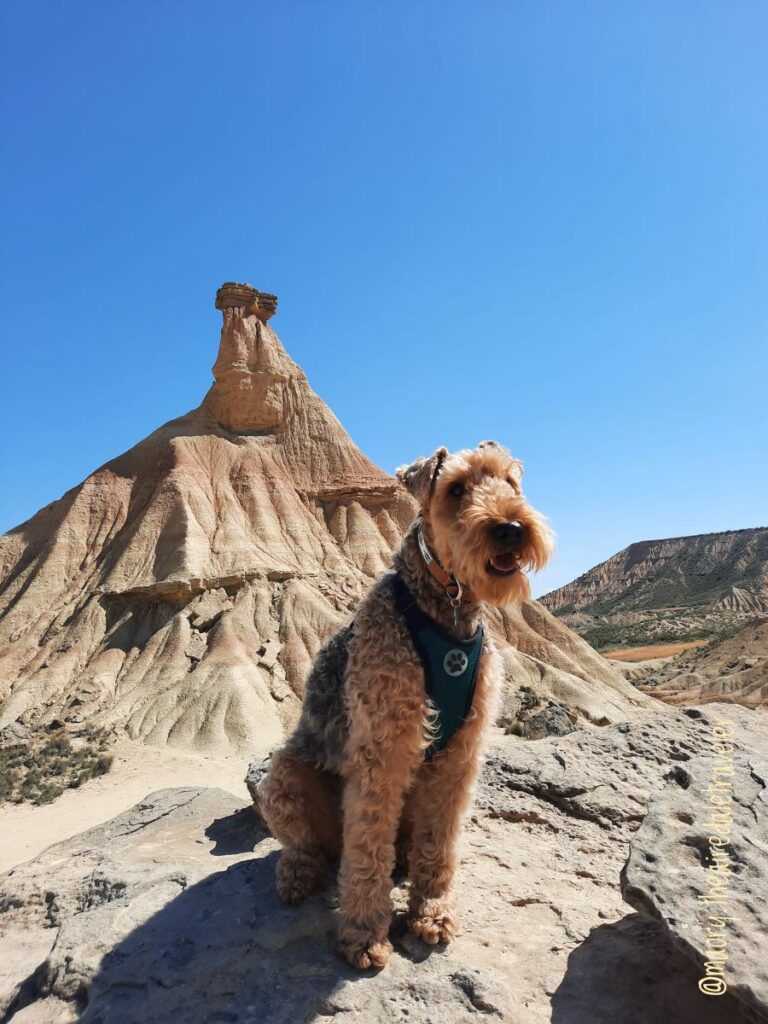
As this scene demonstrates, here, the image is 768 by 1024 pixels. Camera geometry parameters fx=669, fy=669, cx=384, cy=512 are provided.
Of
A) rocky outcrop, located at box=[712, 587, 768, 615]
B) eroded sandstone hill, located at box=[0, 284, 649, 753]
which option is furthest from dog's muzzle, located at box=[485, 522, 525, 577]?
rocky outcrop, located at box=[712, 587, 768, 615]

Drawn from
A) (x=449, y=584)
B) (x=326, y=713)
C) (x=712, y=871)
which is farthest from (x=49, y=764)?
(x=712, y=871)

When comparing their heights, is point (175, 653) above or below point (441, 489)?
above

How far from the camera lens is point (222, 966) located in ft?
11.8

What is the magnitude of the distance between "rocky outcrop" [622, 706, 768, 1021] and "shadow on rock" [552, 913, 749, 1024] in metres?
0.14

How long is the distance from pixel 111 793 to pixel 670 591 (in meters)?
92.0

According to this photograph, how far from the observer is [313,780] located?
415cm

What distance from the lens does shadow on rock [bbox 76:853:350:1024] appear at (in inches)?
131

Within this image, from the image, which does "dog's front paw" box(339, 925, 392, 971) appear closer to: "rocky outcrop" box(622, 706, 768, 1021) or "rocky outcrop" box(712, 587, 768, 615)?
"rocky outcrop" box(622, 706, 768, 1021)

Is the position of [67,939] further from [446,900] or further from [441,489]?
[441,489]

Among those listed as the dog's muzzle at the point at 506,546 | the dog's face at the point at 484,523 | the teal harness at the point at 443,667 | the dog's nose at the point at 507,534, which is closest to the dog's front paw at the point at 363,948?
the teal harness at the point at 443,667

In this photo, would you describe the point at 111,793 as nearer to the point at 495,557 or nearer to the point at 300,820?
the point at 300,820

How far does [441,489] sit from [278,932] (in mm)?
2643

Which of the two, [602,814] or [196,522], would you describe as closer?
[602,814]

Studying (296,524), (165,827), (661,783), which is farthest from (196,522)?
(661,783)
